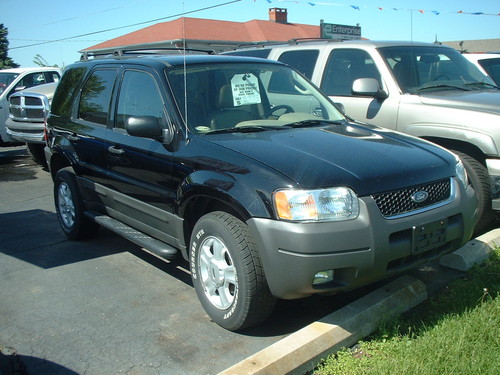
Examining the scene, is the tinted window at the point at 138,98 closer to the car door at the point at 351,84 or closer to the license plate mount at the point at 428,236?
the license plate mount at the point at 428,236

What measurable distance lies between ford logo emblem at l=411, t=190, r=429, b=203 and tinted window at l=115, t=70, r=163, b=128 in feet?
6.57

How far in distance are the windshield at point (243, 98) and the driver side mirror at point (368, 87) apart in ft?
3.15

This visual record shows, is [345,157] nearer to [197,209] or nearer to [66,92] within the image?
[197,209]

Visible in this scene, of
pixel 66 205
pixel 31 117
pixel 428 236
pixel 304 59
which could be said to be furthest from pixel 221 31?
pixel 428 236

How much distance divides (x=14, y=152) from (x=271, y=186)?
1238 centimetres

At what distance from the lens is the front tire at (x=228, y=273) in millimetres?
3271

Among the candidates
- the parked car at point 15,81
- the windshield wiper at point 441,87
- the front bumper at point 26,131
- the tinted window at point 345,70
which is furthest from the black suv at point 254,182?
the parked car at point 15,81

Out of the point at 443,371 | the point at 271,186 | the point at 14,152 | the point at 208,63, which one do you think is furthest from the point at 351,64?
the point at 14,152

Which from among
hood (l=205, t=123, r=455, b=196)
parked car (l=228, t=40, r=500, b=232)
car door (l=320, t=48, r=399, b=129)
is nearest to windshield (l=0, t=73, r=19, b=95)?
parked car (l=228, t=40, r=500, b=232)

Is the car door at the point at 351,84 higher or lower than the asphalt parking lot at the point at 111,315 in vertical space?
higher

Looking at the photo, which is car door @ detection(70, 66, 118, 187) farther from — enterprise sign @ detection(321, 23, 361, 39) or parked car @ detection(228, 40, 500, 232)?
enterprise sign @ detection(321, 23, 361, 39)

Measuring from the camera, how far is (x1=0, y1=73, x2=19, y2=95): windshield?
12.6 metres

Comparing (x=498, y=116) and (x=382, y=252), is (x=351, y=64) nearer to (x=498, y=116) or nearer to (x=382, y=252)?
(x=498, y=116)

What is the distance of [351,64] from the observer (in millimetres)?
6430
